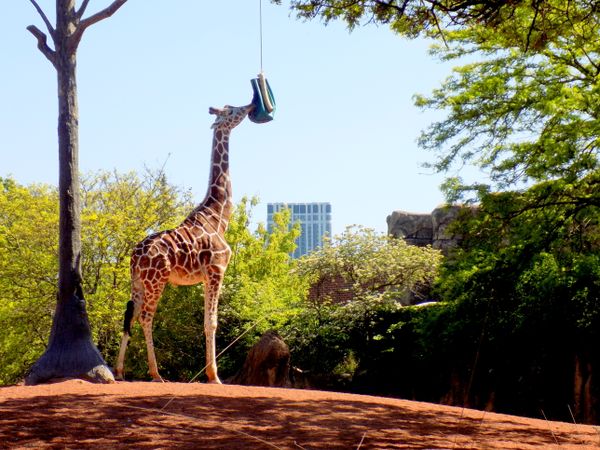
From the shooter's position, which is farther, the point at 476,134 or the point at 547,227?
the point at 476,134

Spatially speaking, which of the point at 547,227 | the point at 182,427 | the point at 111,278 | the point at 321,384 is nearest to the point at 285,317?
the point at 321,384

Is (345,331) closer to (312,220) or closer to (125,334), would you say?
(125,334)

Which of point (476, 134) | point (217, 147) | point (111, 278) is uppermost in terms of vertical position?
point (476, 134)

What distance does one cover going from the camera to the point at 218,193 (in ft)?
43.4

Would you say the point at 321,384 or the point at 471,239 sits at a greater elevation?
the point at 471,239

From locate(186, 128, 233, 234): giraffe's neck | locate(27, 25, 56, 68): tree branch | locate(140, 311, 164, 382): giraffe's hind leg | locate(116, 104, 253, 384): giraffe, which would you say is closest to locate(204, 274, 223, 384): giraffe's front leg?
locate(116, 104, 253, 384): giraffe

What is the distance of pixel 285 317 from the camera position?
21547 millimetres

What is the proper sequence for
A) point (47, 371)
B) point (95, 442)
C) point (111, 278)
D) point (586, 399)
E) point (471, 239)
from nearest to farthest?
point (95, 442) < point (47, 371) < point (586, 399) < point (471, 239) < point (111, 278)

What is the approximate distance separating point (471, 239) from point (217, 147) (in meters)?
6.41

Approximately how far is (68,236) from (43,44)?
2.91 metres

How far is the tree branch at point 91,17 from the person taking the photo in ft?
39.5

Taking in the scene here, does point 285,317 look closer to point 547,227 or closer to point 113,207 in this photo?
point 113,207

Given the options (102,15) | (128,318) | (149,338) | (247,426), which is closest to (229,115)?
(102,15)

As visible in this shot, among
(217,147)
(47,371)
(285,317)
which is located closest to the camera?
(47,371)
